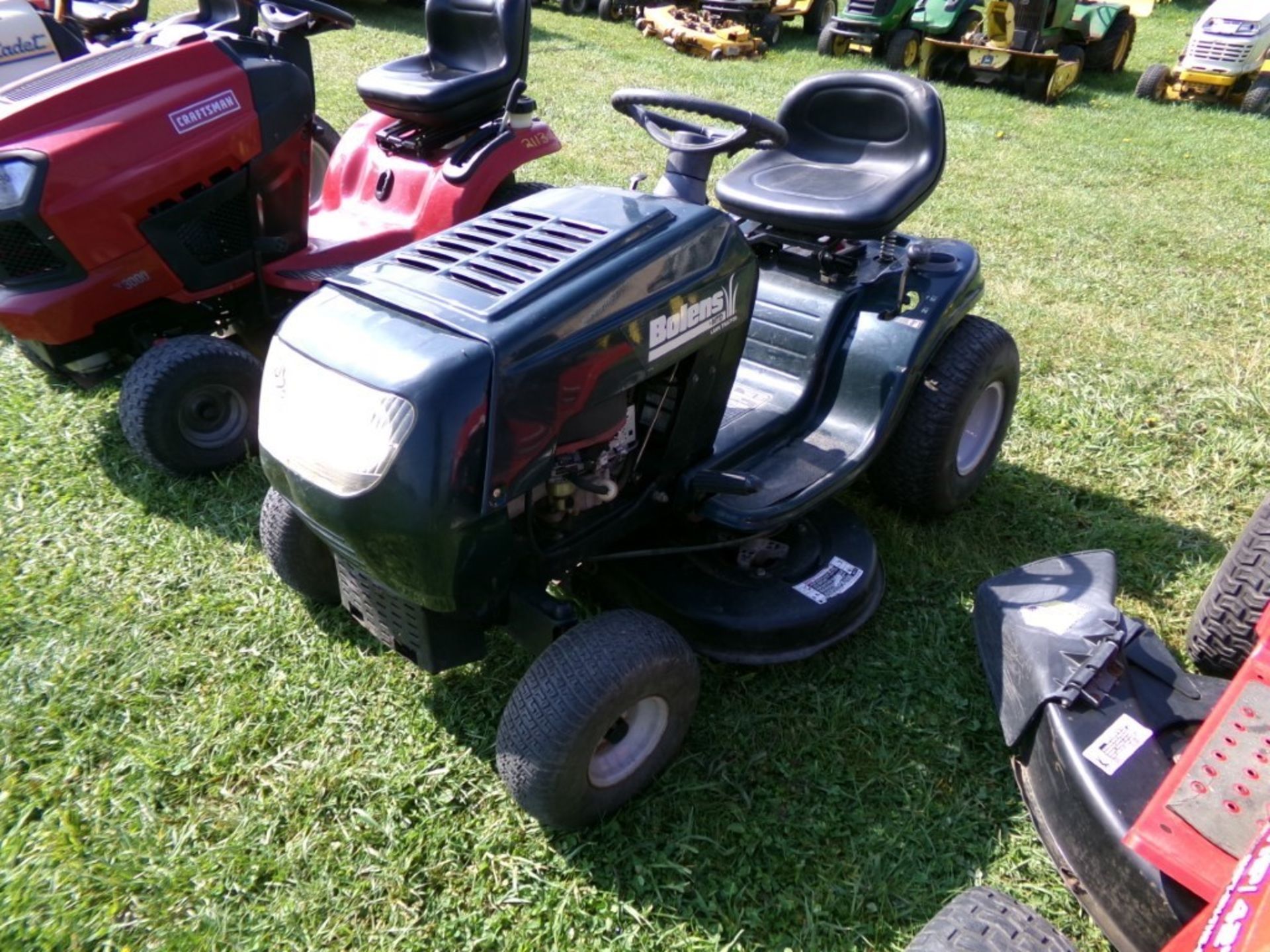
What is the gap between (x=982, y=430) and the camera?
321cm

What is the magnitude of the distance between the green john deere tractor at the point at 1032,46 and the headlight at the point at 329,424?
8912 mm

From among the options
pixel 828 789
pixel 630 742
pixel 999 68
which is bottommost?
pixel 828 789

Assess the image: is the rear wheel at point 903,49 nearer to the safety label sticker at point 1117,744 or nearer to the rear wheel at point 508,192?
the rear wheel at point 508,192

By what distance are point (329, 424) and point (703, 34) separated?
32.4 ft

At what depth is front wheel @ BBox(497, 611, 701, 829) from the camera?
1.87m

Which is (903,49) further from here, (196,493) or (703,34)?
(196,493)

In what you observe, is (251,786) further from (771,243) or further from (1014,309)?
(1014,309)

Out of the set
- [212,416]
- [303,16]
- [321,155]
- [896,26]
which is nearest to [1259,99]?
[896,26]

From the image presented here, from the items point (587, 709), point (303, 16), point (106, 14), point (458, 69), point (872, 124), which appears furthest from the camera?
point (106, 14)

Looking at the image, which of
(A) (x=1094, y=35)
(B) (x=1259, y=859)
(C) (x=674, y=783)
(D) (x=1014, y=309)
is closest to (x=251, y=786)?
(C) (x=674, y=783)

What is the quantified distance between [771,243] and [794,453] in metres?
0.77

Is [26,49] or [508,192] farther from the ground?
[26,49]

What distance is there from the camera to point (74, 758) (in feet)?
7.30

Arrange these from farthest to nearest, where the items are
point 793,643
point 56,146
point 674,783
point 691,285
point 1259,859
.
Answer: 1. point 56,146
2. point 793,643
3. point 674,783
4. point 691,285
5. point 1259,859
